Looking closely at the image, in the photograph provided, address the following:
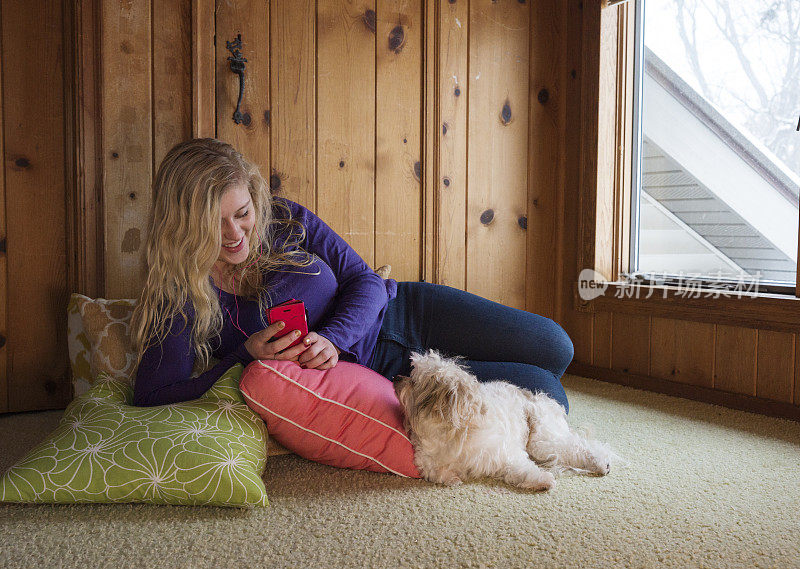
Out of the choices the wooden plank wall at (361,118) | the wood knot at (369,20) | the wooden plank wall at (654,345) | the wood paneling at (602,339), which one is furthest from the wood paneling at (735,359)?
the wood knot at (369,20)

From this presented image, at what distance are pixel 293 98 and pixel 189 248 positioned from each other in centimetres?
A: 87

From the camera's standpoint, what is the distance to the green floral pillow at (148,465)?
1138 mm

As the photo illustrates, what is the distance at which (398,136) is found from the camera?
224 cm

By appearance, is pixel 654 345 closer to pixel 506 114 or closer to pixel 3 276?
pixel 506 114

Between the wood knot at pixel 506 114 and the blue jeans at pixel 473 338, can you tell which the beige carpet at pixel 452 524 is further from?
the wood knot at pixel 506 114

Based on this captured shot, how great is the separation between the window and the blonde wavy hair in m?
1.64

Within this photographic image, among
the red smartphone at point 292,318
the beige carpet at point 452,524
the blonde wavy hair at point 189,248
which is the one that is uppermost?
the blonde wavy hair at point 189,248

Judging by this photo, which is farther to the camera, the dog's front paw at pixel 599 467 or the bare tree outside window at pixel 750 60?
the bare tree outside window at pixel 750 60

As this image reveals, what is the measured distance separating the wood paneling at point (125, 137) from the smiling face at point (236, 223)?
22.6 inches

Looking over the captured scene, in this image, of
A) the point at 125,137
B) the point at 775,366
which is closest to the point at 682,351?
the point at 775,366

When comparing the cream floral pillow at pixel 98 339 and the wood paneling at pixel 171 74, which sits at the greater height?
the wood paneling at pixel 171 74

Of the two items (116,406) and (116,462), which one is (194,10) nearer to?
(116,406)

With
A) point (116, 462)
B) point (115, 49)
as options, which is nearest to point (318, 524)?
point (116, 462)

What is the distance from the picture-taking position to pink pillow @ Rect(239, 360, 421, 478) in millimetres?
1271
